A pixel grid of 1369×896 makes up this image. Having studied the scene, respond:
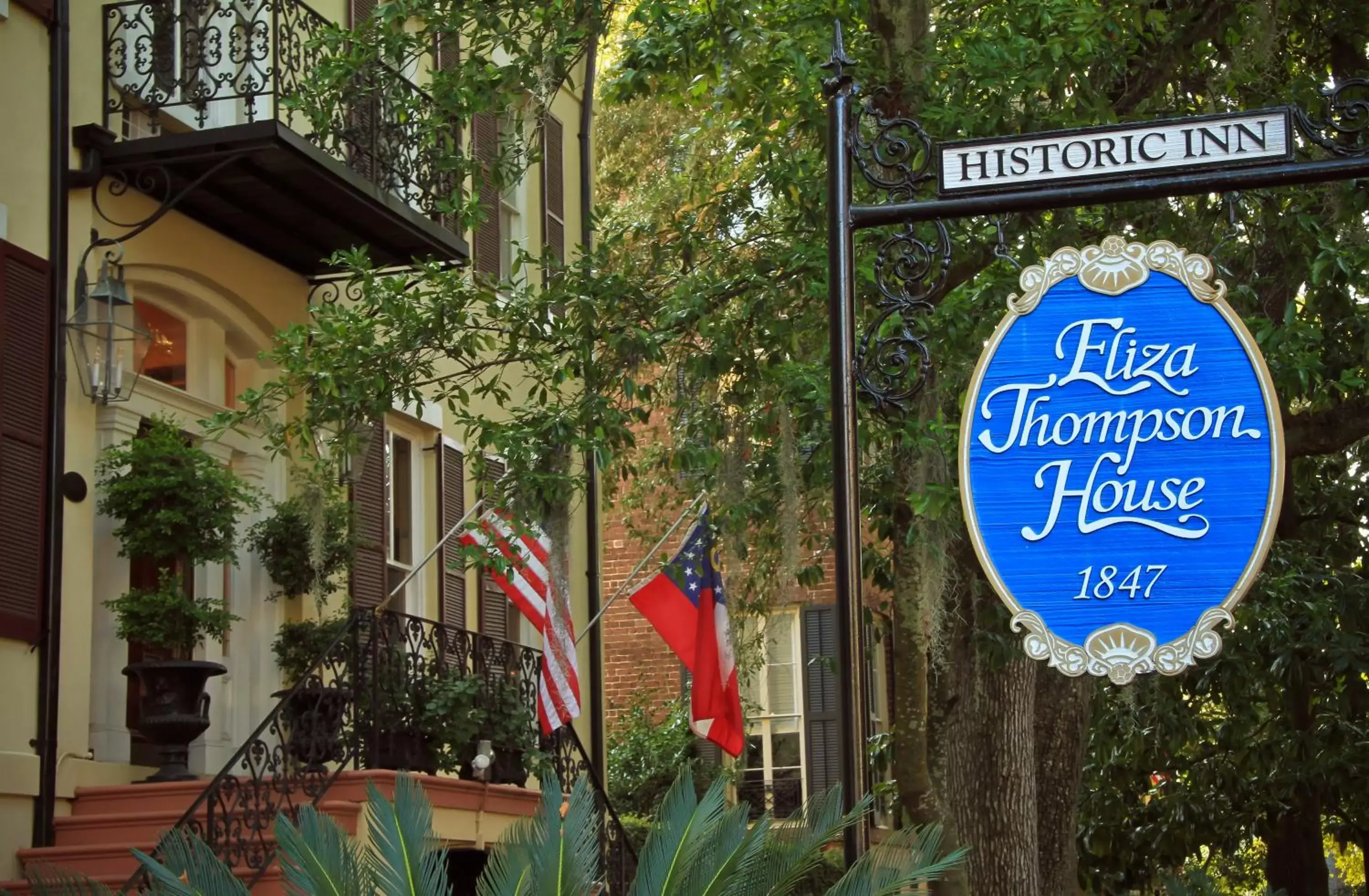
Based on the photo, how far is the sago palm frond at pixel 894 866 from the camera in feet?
19.9

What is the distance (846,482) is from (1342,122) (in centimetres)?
217

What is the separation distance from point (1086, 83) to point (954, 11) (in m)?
0.99

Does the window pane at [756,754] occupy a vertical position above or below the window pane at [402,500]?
below

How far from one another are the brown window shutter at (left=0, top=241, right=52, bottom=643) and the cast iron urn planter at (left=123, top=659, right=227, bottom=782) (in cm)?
77

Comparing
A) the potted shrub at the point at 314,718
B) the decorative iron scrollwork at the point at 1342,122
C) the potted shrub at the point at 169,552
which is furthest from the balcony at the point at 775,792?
the decorative iron scrollwork at the point at 1342,122

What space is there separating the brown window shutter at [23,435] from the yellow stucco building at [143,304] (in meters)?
0.01

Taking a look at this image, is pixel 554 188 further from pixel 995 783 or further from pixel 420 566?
pixel 995 783

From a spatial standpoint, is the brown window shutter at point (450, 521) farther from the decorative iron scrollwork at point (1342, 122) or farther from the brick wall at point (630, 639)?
the decorative iron scrollwork at point (1342, 122)

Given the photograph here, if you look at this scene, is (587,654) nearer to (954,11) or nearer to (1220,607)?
(954,11)

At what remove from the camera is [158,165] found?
1233cm

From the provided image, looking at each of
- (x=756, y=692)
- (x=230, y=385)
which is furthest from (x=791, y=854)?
(x=756, y=692)

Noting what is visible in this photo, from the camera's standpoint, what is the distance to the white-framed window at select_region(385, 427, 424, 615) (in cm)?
1579

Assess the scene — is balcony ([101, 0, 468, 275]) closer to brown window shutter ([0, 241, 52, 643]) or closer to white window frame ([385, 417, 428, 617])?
brown window shutter ([0, 241, 52, 643])

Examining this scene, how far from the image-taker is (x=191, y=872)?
618 centimetres
